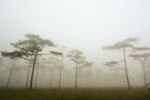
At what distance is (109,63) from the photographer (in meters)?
27.8

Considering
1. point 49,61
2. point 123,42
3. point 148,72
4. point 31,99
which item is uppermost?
point 123,42

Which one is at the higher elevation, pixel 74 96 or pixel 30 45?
pixel 30 45

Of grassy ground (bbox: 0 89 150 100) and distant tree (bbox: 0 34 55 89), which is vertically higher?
distant tree (bbox: 0 34 55 89)

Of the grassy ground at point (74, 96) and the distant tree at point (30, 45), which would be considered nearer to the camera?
the grassy ground at point (74, 96)

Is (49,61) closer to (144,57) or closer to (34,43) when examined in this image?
(34,43)

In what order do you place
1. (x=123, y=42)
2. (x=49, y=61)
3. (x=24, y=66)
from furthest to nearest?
(x=24, y=66) → (x=49, y=61) → (x=123, y=42)

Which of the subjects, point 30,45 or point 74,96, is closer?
point 74,96

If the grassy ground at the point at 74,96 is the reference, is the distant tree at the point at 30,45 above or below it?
above

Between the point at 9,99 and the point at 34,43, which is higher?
the point at 34,43

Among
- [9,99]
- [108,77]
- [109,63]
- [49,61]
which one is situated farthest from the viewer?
[108,77]

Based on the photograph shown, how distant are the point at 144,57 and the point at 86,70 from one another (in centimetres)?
3794

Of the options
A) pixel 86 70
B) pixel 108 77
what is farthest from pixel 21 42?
pixel 108 77

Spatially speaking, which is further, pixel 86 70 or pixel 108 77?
Result: pixel 108 77

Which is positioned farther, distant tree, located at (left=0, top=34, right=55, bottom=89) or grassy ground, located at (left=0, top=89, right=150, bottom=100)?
distant tree, located at (left=0, top=34, right=55, bottom=89)
